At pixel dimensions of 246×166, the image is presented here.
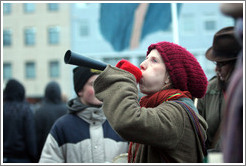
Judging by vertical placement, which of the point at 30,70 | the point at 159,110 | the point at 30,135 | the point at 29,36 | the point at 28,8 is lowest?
the point at 30,70

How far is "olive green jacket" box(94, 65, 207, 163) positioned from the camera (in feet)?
5.23

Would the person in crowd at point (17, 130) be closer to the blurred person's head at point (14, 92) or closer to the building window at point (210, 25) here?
the blurred person's head at point (14, 92)

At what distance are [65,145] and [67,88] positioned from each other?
80.7ft

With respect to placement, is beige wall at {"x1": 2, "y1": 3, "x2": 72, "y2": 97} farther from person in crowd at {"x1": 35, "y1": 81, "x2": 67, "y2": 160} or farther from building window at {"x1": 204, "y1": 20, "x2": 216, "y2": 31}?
person in crowd at {"x1": 35, "y1": 81, "x2": 67, "y2": 160}

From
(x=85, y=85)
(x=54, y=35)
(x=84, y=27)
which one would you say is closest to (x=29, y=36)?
(x=54, y=35)

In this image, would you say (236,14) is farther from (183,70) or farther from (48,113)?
(48,113)

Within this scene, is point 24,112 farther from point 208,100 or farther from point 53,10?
point 53,10

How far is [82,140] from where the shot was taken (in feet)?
9.53

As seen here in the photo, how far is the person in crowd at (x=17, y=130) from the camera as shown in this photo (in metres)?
4.90

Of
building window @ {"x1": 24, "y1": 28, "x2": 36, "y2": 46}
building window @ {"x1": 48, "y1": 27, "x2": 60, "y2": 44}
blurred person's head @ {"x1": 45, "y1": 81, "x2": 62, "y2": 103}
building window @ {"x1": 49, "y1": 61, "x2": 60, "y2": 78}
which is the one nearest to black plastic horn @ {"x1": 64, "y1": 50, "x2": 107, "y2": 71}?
blurred person's head @ {"x1": 45, "y1": 81, "x2": 62, "y2": 103}

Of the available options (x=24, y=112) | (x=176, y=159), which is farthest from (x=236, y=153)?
(x=24, y=112)

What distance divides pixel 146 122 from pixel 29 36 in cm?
2902

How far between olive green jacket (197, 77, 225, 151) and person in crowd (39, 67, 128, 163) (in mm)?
704

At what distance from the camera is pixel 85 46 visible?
2109cm
